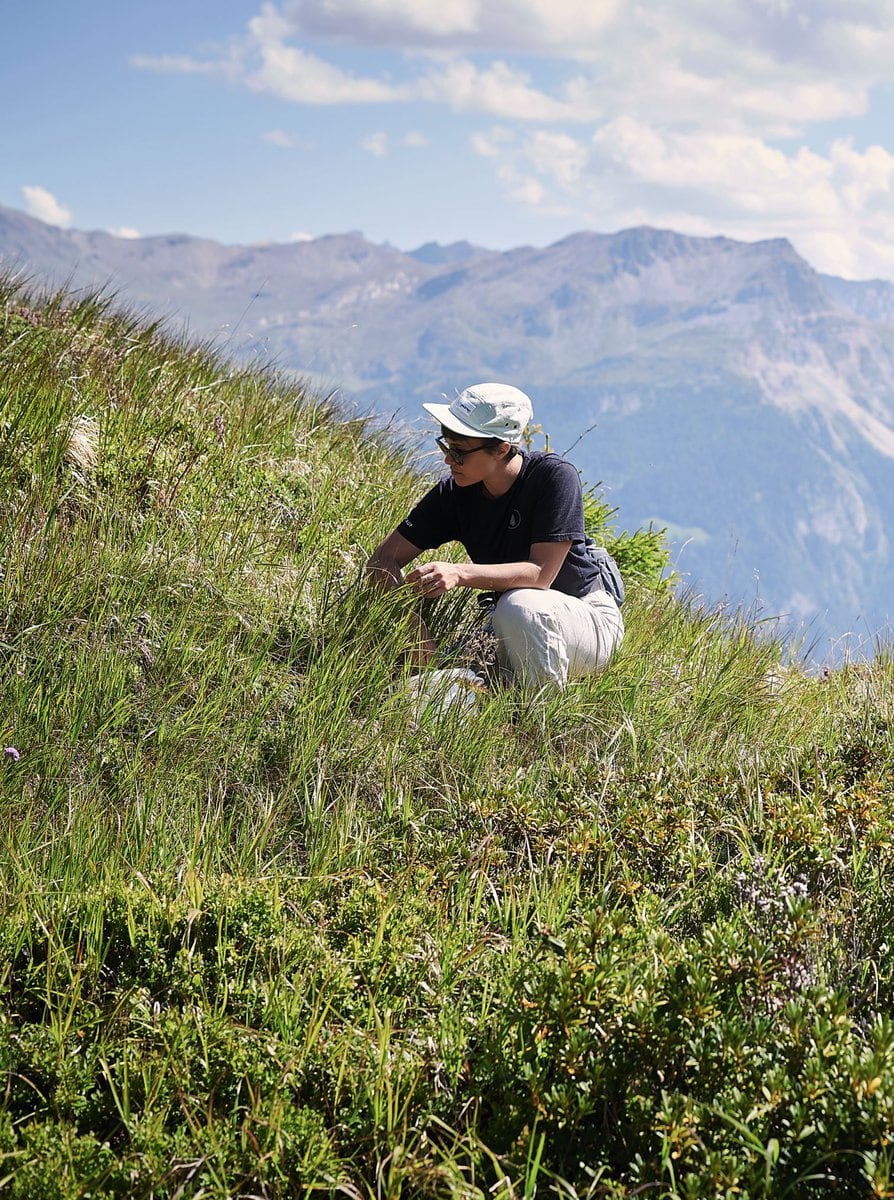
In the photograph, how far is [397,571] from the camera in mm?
4746

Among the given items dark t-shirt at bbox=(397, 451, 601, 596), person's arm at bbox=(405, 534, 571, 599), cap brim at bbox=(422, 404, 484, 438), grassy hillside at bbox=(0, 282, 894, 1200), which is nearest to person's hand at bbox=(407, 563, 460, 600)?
person's arm at bbox=(405, 534, 571, 599)

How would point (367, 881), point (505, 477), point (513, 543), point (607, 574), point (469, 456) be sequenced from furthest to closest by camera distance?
point (607, 574) < point (513, 543) < point (505, 477) < point (469, 456) < point (367, 881)

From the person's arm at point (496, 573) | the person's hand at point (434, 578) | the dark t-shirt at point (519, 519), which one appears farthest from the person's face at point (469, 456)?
the person's hand at point (434, 578)

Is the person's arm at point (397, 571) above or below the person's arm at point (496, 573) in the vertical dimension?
below

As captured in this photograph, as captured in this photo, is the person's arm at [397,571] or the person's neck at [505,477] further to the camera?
the person's neck at [505,477]

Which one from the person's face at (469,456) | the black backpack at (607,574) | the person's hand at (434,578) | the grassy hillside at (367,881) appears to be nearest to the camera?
the grassy hillside at (367,881)

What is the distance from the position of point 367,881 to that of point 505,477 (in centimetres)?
226

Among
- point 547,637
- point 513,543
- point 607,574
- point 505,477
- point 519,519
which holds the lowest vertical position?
point 547,637

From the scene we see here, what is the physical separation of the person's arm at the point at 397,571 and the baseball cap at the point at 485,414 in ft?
2.03

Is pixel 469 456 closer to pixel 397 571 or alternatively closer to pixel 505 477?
pixel 505 477

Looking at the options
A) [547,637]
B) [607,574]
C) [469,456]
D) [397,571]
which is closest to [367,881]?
[547,637]

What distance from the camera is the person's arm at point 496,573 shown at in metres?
4.30

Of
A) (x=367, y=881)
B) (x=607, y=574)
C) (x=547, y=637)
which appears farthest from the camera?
(x=607, y=574)

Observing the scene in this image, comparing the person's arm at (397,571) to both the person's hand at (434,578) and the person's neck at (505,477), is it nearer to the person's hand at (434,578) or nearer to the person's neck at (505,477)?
the person's hand at (434,578)
